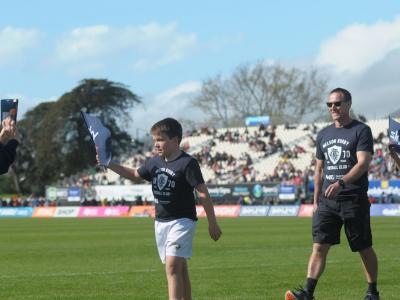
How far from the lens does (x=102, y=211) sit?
66312 millimetres

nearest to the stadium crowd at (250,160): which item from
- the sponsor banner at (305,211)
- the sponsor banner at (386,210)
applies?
the sponsor banner at (305,211)

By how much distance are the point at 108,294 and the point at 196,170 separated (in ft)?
11.8

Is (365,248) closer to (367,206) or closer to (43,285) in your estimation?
(367,206)

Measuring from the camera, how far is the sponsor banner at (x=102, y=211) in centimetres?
6412

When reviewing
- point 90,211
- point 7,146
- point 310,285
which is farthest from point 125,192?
point 7,146

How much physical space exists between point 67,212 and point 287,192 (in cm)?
1643

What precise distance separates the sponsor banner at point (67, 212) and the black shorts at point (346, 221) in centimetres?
5564

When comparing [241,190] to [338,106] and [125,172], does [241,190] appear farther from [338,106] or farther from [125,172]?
[125,172]

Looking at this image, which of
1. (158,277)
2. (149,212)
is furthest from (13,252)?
(149,212)

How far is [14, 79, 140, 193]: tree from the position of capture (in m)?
103

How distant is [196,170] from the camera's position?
9.73 m

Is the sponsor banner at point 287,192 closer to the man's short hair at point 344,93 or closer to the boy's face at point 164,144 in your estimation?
the man's short hair at point 344,93

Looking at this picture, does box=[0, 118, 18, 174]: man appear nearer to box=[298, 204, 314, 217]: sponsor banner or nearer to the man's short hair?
the man's short hair

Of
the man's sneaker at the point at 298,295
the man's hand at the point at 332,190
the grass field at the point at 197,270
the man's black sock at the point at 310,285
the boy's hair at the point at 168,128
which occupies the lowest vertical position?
the grass field at the point at 197,270
